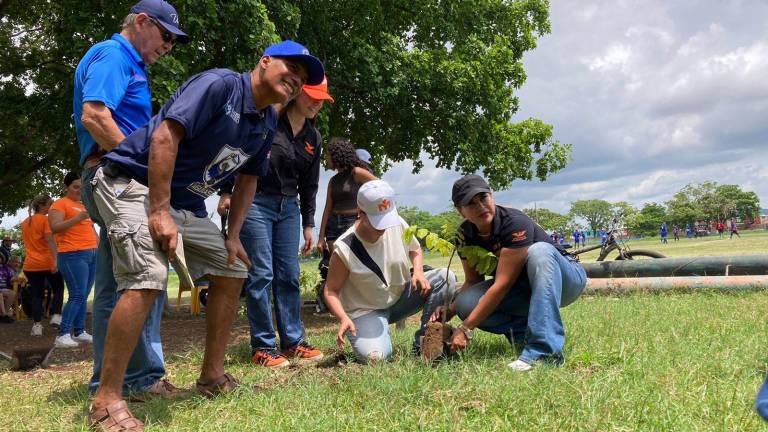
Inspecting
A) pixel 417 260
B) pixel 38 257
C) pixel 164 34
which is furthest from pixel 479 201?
pixel 38 257

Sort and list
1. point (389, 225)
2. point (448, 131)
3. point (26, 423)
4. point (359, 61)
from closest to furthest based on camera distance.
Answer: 1. point (26, 423)
2. point (389, 225)
3. point (359, 61)
4. point (448, 131)

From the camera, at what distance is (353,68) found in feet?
31.0

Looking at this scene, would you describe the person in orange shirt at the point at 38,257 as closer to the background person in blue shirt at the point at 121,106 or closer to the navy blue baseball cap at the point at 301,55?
the background person in blue shirt at the point at 121,106

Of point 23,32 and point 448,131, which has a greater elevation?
point 23,32

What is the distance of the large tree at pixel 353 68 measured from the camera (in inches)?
296

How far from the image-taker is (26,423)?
3076 mm

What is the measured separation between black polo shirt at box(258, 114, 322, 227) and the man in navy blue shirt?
1067 millimetres

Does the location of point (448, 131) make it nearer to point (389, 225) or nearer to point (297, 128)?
point (297, 128)

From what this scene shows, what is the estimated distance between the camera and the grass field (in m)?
2.52

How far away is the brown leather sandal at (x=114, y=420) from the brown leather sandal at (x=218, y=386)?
0.61 meters

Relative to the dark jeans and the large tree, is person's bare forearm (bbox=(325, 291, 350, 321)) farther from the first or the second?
the dark jeans

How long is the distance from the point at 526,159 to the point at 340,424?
11017mm

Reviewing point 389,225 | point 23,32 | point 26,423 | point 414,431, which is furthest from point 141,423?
point 23,32

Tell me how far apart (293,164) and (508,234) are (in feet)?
5.91
